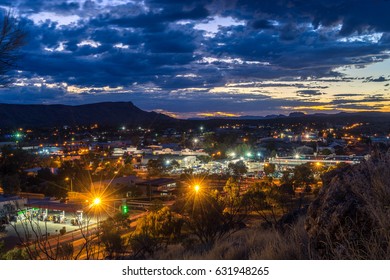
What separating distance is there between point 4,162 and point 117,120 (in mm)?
68083

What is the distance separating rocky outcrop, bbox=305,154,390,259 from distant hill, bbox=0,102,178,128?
149 feet

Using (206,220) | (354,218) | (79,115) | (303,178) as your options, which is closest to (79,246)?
(206,220)

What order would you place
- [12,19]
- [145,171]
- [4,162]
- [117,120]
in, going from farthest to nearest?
[117,120] < [145,171] < [4,162] < [12,19]

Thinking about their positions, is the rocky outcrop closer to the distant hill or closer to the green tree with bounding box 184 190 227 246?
the green tree with bounding box 184 190 227 246

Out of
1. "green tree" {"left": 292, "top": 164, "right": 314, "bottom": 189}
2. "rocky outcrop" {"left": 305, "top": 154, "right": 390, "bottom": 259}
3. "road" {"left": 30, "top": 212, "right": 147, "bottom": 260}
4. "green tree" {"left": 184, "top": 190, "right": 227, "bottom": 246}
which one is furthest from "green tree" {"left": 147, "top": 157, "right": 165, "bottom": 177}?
"rocky outcrop" {"left": 305, "top": 154, "right": 390, "bottom": 259}

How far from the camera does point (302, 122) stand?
80062 mm

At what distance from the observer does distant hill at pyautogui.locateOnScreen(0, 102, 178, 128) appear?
176ft

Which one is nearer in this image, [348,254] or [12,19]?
[348,254]

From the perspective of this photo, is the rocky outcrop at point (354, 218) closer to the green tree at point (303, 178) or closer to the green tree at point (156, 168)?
the green tree at point (303, 178)

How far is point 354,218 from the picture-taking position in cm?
229

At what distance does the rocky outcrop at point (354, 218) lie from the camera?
2.13m
